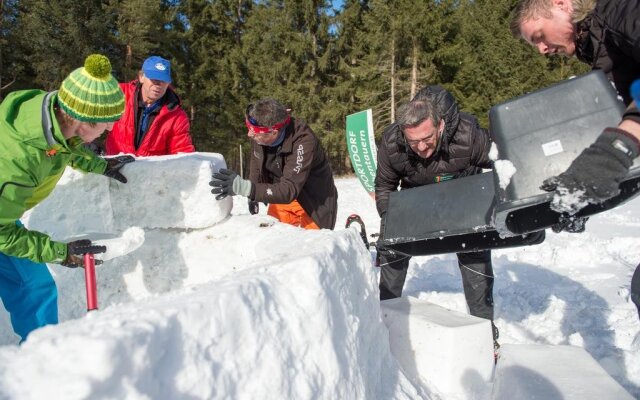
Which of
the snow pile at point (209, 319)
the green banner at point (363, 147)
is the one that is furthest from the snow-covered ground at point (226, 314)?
the green banner at point (363, 147)

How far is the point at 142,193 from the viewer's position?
288 cm

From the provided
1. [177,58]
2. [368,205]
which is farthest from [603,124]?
[177,58]

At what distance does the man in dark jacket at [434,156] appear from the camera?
2.73 m

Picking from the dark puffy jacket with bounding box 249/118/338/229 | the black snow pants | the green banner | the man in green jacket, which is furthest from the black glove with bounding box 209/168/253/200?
the green banner

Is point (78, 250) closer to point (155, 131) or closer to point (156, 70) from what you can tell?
point (155, 131)

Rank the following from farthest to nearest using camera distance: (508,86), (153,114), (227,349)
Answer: (508,86) → (153,114) → (227,349)

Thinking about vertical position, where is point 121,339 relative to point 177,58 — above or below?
below

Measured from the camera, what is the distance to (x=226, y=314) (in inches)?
49.3

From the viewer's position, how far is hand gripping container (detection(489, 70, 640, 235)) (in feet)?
5.85

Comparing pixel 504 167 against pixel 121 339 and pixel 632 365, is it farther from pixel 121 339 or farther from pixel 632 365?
pixel 632 365

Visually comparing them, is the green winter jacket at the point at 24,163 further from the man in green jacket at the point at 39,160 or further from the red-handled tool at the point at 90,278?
the red-handled tool at the point at 90,278

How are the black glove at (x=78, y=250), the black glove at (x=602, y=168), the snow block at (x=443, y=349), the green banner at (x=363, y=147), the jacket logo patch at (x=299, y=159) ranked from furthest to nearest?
the green banner at (x=363, y=147)
the jacket logo patch at (x=299, y=159)
the snow block at (x=443, y=349)
the black glove at (x=78, y=250)
the black glove at (x=602, y=168)

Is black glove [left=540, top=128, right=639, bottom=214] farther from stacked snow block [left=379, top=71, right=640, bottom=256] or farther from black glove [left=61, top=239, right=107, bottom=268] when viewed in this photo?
black glove [left=61, top=239, right=107, bottom=268]

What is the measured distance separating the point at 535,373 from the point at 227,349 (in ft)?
5.94
